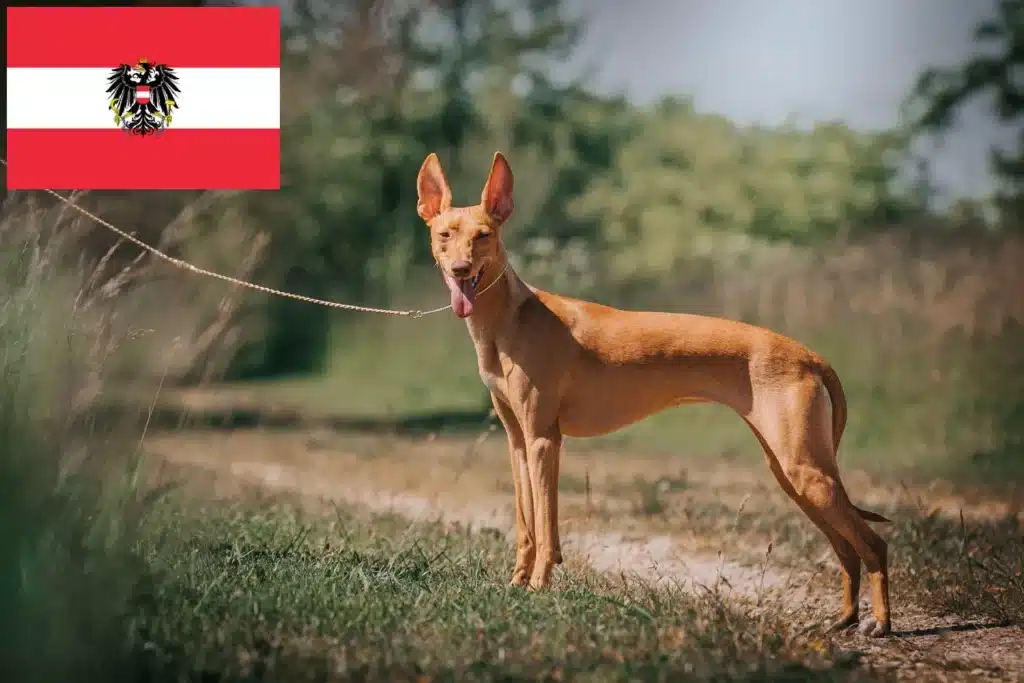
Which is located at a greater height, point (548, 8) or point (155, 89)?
point (548, 8)

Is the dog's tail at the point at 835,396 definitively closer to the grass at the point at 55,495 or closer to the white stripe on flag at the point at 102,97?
the grass at the point at 55,495

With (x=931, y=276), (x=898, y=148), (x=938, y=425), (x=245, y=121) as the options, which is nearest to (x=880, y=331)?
(x=931, y=276)

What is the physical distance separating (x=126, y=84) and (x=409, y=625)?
5550mm

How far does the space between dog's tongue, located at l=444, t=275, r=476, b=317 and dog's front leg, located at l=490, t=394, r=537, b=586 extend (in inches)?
21.0

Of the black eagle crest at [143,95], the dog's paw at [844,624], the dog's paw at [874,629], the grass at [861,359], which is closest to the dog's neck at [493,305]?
the dog's paw at [844,624]

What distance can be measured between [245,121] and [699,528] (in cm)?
467

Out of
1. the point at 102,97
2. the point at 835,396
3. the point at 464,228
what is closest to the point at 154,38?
the point at 102,97

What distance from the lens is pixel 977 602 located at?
19.2 ft

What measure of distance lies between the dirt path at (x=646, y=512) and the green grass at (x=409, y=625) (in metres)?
0.52

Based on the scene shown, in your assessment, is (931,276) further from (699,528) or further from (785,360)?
(785,360)

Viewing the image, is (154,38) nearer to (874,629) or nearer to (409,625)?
(409,625)

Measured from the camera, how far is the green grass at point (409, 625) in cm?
393

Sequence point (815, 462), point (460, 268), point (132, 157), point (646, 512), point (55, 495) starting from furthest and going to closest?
point (132, 157) < point (646, 512) < point (815, 462) < point (460, 268) < point (55, 495)

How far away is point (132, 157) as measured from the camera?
10234 millimetres
